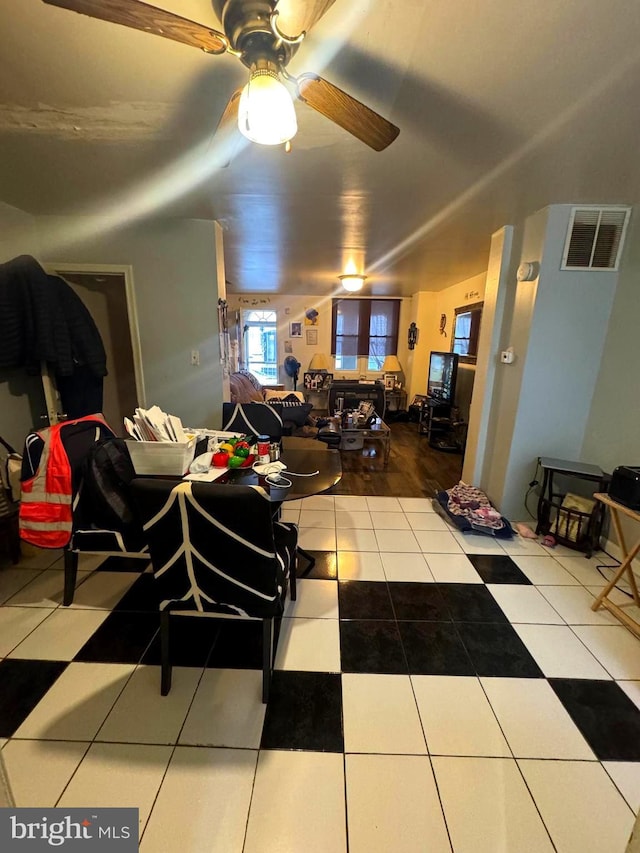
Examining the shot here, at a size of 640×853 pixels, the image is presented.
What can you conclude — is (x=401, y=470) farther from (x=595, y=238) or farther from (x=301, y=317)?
(x=301, y=317)

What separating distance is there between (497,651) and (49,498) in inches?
90.4

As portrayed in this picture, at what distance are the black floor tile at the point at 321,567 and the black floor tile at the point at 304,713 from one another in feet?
2.16

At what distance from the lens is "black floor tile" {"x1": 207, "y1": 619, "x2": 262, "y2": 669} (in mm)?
1558

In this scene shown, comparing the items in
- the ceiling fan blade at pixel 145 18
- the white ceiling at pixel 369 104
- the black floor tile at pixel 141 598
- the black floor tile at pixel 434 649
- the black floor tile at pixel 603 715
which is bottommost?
the black floor tile at pixel 603 715

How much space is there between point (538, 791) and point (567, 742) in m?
0.24

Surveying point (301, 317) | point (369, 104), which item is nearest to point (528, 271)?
point (369, 104)

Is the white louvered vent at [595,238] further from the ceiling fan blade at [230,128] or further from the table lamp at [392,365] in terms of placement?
the table lamp at [392,365]

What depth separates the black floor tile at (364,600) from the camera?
1.86m

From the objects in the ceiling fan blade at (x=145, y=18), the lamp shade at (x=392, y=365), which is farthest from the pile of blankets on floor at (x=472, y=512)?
the lamp shade at (x=392, y=365)

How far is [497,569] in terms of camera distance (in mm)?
2252

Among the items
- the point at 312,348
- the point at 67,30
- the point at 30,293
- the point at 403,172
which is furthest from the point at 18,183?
the point at 312,348

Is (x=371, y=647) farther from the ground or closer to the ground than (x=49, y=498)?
closer to the ground

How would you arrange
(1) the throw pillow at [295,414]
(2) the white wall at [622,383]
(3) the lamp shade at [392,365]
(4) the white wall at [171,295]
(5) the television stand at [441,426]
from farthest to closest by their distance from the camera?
(3) the lamp shade at [392,365] < (5) the television stand at [441,426] < (1) the throw pillow at [295,414] < (4) the white wall at [171,295] < (2) the white wall at [622,383]

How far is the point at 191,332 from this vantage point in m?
3.07
